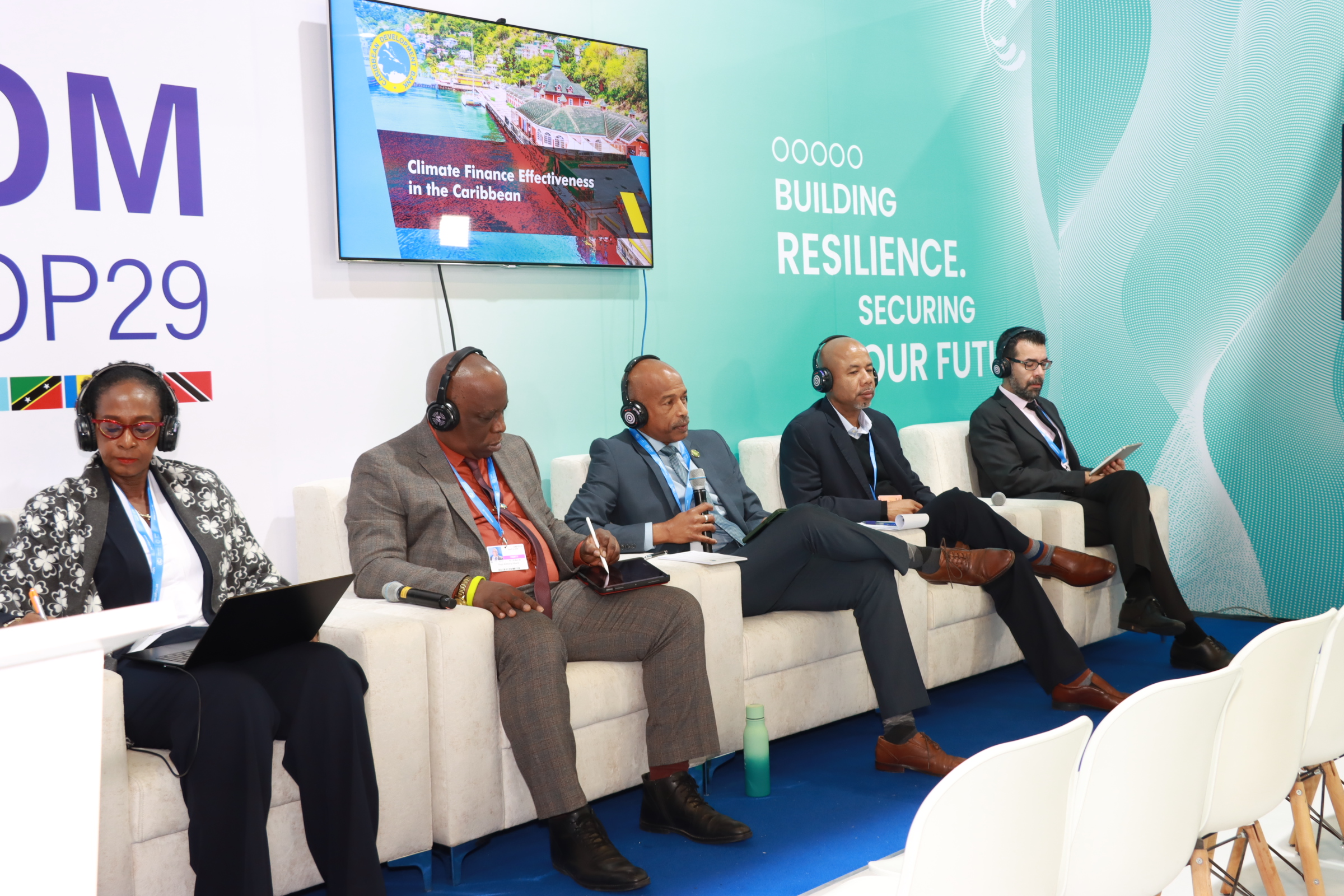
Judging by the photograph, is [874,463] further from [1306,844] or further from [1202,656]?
[1306,844]

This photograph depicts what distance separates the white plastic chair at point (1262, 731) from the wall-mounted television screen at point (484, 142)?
9.47 ft

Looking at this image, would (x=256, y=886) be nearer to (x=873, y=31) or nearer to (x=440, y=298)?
(x=440, y=298)

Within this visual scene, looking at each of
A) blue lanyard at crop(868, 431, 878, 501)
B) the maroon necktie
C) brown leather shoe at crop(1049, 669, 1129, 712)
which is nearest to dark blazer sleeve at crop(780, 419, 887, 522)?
blue lanyard at crop(868, 431, 878, 501)

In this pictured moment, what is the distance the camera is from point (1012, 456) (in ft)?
17.0

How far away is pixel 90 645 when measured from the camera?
792 mm

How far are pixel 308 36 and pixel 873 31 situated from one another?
9.77 feet

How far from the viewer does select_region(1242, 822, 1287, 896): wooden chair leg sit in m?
2.15

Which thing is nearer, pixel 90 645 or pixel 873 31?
pixel 90 645

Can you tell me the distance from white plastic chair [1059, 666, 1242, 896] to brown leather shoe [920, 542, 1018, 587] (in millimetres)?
2318

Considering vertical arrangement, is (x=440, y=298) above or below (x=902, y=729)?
above

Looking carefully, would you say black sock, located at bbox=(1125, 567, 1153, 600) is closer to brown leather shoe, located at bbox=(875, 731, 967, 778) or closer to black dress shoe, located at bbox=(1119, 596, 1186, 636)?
black dress shoe, located at bbox=(1119, 596, 1186, 636)

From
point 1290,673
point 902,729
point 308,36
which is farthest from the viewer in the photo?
point 308,36

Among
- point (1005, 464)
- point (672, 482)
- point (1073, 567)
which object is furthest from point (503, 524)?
point (1005, 464)

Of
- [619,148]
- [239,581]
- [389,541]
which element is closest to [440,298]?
[619,148]
